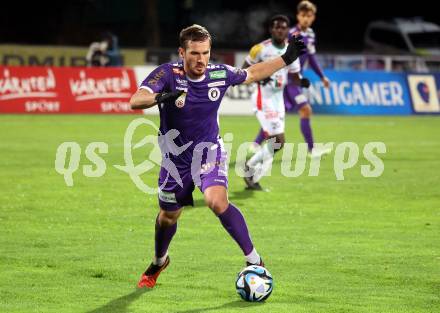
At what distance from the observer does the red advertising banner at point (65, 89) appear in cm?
2923

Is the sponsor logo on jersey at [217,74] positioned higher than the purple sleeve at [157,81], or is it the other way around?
the purple sleeve at [157,81]

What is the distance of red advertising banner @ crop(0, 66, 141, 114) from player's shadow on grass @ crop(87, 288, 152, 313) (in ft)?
70.0

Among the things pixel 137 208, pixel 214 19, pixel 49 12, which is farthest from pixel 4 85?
pixel 214 19

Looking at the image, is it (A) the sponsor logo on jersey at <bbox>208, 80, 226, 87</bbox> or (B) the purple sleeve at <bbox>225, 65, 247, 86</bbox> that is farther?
(B) the purple sleeve at <bbox>225, 65, 247, 86</bbox>

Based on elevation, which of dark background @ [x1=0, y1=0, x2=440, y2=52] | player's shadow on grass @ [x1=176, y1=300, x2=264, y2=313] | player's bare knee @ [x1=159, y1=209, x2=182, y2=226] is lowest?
dark background @ [x1=0, y1=0, x2=440, y2=52]

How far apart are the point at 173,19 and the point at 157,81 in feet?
143

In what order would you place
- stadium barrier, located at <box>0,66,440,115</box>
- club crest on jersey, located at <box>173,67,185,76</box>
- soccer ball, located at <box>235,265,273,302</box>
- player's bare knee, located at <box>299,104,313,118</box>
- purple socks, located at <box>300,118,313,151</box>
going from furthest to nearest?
1. stadium barrier, located at <box>0,66,440,115</box>
2. purple socks, located at <box>300,118,313,151</box>
3. player's bare knee, located at <box>299,104,313,118</box>
4. club crest on jersey, located at <box>173,67,185,76</box>
5. soccer ball, located at <box>235,265,273,302</box>

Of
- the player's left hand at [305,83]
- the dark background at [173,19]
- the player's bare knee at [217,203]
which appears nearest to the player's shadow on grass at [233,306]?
the player's bare knee at [217,203]

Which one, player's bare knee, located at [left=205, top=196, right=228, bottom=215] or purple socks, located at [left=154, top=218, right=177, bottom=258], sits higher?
player's bare knee, located at [left=205, top=196, right=228, bottom=215]

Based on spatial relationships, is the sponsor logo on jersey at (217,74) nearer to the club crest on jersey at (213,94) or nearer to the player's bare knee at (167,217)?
the club crest on jersey at (213,94)

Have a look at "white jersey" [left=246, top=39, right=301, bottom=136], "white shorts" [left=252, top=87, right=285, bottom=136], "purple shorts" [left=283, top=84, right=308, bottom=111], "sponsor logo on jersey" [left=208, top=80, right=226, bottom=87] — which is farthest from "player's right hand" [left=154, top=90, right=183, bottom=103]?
"purple shorts" [left=283, top=84, right=308, bottom=111]

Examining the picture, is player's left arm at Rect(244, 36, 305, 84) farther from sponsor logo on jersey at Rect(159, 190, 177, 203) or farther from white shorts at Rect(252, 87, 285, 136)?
white shorts at Rect(252, 87, 285, 136)

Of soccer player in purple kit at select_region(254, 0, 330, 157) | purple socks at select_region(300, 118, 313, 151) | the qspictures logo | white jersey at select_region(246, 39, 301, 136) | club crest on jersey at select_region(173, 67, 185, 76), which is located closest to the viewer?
club crest on jersey at select_region(173, 67, 185, 76)

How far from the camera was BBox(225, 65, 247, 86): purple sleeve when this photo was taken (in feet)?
28.4
